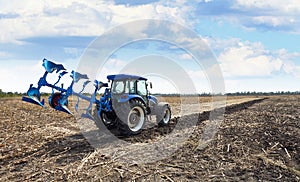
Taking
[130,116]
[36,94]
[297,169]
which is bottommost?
[297,169]

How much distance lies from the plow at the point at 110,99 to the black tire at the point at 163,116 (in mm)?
803

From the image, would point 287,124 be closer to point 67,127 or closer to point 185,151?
point 185,151

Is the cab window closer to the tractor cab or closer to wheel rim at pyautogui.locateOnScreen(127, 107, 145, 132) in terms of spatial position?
the tractor cab

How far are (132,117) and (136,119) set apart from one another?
9.2 inches

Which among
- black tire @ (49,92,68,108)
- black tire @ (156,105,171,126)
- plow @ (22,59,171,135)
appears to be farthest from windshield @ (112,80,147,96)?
black tire @ (49,92,68,108)

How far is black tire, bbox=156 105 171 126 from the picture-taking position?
15030 mm

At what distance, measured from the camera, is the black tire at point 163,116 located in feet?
49.3

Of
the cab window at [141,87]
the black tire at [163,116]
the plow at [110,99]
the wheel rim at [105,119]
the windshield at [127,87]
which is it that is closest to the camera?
the plow at [110,99]

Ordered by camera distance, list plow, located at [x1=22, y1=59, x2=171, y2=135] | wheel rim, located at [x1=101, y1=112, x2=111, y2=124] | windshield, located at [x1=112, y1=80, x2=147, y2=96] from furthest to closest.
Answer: wheel rim, located at [x1=101, y1=112, x2=111, y2=124] < windshield, located at [x1=112, y1=80, x2=147, y2=96] < plow, located at [x1=22, y1=59, x2=171, y2=135]

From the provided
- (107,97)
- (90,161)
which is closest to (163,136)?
(107,97)

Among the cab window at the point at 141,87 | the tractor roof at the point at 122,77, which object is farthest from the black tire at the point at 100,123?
the cab window at the point at 141,87

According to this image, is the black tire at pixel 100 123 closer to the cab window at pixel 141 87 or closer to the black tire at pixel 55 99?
the black tire at pixel 55 99

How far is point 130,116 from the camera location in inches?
515

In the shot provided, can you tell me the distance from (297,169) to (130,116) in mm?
6296
